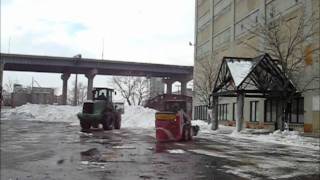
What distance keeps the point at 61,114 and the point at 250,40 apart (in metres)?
42.7

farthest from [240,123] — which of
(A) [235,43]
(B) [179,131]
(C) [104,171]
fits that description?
(C) [104,171]

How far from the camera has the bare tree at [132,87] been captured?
115188mm

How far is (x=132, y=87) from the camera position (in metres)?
116

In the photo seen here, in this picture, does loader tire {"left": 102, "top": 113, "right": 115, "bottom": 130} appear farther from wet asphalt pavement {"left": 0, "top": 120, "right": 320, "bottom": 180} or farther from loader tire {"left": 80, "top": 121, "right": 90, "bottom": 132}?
wet asphalt pavement {"left": 0, "top": 120, "right": 320, "bottom": 180}

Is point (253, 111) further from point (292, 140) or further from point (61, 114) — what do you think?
point (61, 114)

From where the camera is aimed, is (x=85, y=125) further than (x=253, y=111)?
No

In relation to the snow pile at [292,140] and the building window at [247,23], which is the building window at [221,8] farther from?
the snow pile at [292,140]

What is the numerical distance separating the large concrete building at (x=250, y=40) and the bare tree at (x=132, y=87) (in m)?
37.3

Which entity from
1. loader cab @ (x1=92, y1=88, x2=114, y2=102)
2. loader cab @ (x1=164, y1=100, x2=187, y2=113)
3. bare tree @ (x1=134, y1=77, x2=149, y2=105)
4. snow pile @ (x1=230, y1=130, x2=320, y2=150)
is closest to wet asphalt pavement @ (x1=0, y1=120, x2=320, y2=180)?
loader cab @ (x1=164, y1=100, x2=187, y2=113)

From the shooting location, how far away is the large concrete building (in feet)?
128

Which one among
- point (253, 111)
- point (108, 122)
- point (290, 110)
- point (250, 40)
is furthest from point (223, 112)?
point (108, 122)

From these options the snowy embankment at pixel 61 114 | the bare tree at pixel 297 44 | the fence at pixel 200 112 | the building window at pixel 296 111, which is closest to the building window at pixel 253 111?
the building window at pixel 296 111

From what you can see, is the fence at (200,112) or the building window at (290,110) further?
the fence at (200,112)

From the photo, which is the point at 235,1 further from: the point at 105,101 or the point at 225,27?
the point at 105,101
